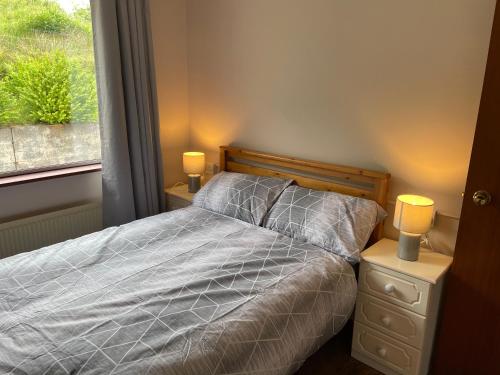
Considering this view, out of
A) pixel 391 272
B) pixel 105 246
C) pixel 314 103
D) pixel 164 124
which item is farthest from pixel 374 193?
pixel 164 124

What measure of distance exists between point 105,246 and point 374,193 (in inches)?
58.9

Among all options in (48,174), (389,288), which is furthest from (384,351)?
(48,174)

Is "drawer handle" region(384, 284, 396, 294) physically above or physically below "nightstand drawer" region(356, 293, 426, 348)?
above

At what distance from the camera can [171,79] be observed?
301 cm

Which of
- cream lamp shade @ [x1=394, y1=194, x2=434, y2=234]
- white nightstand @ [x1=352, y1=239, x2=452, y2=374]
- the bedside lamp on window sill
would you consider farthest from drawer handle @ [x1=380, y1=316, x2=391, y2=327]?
the bedside lamp on window sill

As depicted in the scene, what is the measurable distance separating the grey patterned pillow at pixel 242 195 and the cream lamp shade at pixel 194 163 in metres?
0.30

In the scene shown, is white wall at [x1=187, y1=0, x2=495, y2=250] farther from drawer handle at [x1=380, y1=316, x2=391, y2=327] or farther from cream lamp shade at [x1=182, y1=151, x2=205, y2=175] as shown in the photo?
drawer handle at [x1=380, y1=316, x2=391, y2=327]

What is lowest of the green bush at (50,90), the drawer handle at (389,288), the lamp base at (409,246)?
the drawer handle at (389,288)

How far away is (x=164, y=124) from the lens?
9.99 feet

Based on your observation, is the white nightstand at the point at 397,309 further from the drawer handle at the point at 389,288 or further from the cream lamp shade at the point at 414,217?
the cream lamp shade at the point at 414,217

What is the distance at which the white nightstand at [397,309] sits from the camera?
1757mm

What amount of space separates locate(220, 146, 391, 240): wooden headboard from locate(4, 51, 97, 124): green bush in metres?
1.03

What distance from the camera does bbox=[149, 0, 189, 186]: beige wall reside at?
9.41ft

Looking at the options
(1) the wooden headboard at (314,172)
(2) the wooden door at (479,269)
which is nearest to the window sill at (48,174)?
(1) the wooden headboard at (314,172)
